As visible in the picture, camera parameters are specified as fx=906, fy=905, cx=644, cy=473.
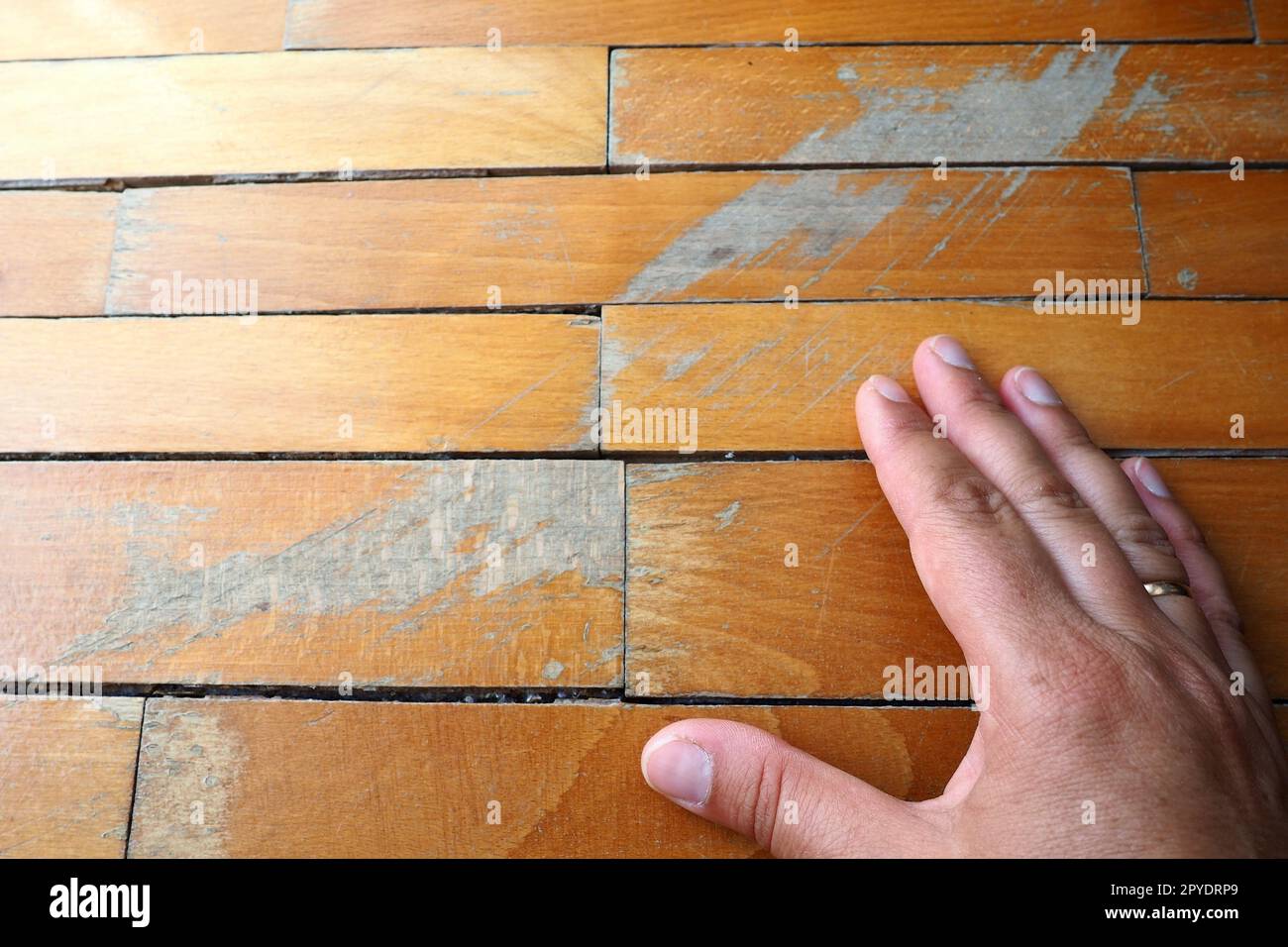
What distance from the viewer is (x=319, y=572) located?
116cm

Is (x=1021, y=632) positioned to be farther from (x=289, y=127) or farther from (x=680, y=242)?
(x=289, y=127)

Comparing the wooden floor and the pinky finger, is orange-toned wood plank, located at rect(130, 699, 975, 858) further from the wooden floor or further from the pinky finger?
the pinky finger

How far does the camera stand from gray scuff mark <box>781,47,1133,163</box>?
1311mm

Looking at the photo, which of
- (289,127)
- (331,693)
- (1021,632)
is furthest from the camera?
(289,127)

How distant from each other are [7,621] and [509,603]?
65 centimetres

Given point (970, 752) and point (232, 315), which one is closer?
point (970, 752)

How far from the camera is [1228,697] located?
3.29 feet

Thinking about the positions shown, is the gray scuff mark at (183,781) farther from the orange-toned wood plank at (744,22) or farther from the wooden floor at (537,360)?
the orange-toned wood plank at (744,22)

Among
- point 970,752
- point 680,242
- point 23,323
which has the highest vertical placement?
point 680,242

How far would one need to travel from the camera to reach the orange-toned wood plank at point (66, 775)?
109 centimetres

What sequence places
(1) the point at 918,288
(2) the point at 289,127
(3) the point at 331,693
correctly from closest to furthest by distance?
(3) the point at 331,693 → (1) the point at 918,288 → (2) the point at 289,127

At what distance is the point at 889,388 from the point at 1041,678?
1.35ft

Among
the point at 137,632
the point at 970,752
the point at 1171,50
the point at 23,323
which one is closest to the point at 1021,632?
the point at 970,752

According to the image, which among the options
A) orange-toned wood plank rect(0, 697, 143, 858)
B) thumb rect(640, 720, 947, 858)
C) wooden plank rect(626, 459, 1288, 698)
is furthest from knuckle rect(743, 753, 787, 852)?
orange-toned wood plank rect(0, 697, 143, 858)
